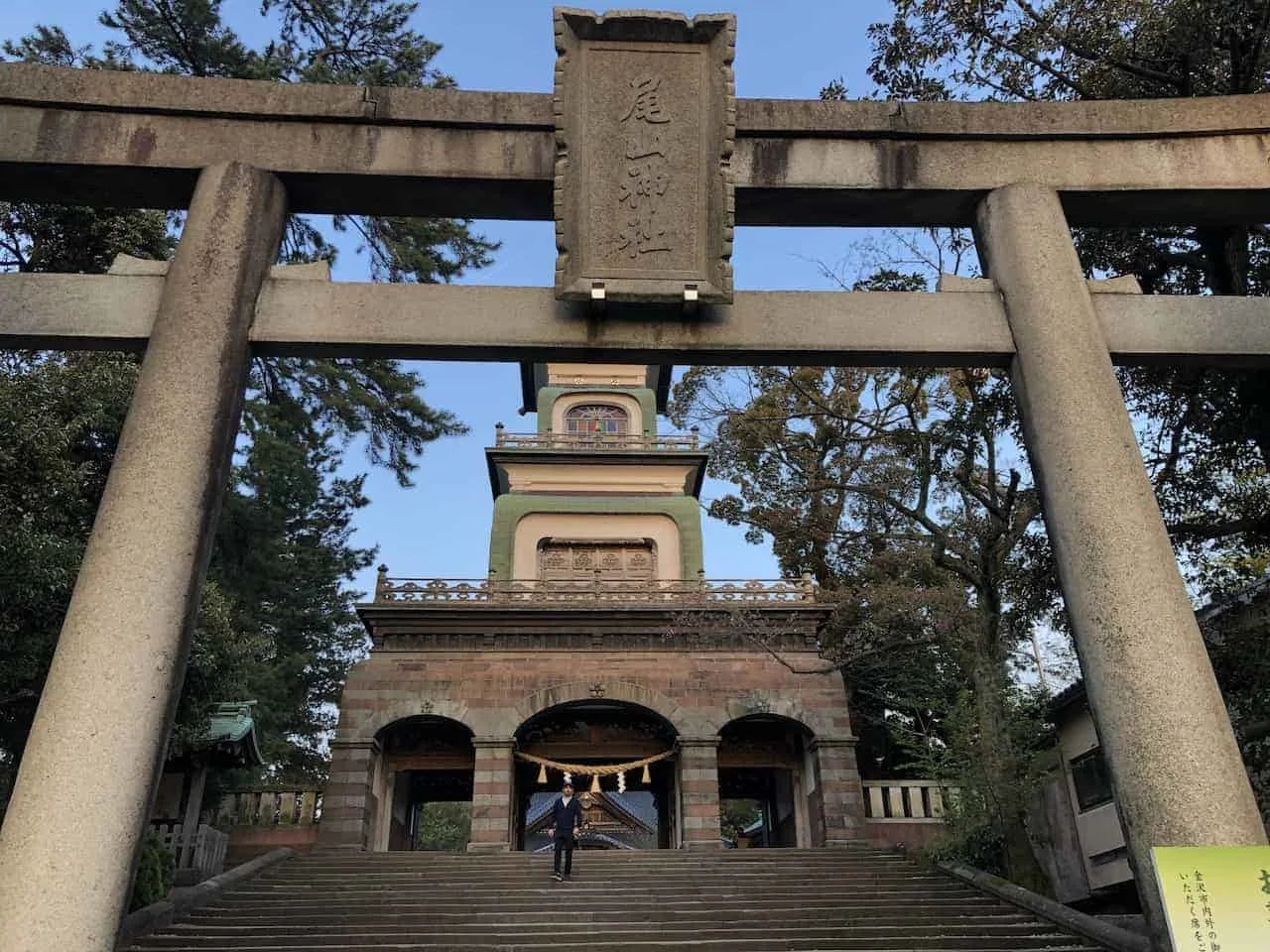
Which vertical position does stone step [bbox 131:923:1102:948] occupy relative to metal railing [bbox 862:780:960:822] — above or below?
below

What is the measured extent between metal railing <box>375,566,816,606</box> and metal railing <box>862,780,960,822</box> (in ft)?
11.4

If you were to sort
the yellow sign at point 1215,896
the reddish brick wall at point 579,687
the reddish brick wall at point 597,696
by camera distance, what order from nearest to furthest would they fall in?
1. the yellow sign at point 1215,896
2. the reddish brick wall at point 597,696
3. the reddish brick wall at point 579,687

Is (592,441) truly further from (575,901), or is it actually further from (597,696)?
(575,901)

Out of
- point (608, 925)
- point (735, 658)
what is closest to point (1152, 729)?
point (608, 925)

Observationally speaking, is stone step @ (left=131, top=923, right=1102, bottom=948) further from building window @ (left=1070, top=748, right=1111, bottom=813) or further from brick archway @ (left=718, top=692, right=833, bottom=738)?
brick archway @ (left=718, top=692, right=833, bottom=738)

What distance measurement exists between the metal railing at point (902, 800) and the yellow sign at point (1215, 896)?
1220 centimetres

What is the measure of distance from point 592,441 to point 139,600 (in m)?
16.0

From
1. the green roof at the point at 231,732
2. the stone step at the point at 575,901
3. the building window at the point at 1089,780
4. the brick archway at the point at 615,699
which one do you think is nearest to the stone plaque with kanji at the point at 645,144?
the stone step at the point at 575,901

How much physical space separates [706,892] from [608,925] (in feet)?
6.17

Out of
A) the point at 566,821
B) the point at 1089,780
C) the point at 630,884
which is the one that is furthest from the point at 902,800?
the point at 566,821

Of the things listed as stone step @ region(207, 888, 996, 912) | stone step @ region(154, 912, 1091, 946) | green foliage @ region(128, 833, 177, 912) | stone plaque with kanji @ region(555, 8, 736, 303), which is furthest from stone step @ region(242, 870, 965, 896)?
stone plaque with kanji @ region(555, 8, 736, 303)

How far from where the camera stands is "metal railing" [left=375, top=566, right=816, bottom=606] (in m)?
16.5

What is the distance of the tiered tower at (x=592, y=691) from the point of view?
49.5 feet

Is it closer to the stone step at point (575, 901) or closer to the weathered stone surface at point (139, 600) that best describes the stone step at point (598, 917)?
the stone step at point (575, 901)
